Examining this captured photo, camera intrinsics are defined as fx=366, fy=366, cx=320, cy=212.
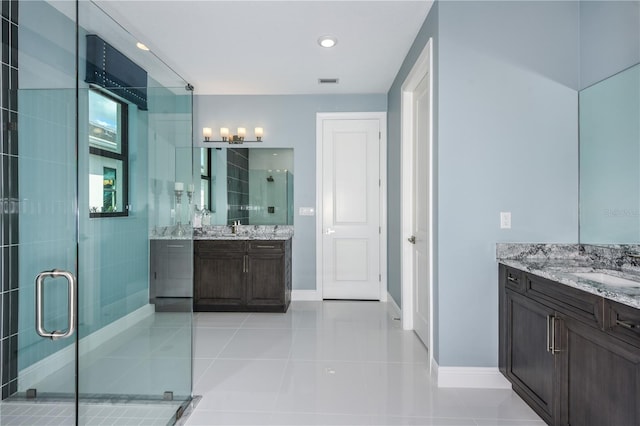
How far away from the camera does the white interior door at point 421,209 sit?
3.06m

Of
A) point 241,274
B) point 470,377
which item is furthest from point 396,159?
point 470,377

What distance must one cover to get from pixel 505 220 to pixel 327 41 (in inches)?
82.6

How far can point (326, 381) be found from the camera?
2557 millimetres

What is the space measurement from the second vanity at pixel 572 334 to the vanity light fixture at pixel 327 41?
2.22 m

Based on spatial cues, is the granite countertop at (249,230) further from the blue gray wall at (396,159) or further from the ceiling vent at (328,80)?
the ceiling vent at (328,80)

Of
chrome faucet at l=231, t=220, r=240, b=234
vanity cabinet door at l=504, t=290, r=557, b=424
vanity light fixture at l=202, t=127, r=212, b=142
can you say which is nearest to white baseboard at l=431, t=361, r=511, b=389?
vanity cabinet door at l=504, t=290, r=557, b=424

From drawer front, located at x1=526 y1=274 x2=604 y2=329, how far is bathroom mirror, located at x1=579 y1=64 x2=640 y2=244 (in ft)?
1.96

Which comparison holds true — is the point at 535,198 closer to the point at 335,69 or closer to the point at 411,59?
the point at 411,59

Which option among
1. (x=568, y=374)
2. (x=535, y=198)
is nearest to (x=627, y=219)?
(x=535, y=198)

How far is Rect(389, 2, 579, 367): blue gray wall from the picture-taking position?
249 cm

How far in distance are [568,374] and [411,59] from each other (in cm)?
268

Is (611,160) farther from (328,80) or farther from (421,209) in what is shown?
(328,80)

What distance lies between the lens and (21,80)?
1.61 metres

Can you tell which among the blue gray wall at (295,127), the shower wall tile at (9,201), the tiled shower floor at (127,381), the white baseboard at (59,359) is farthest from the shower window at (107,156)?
the blue gray wall at (295,127)
